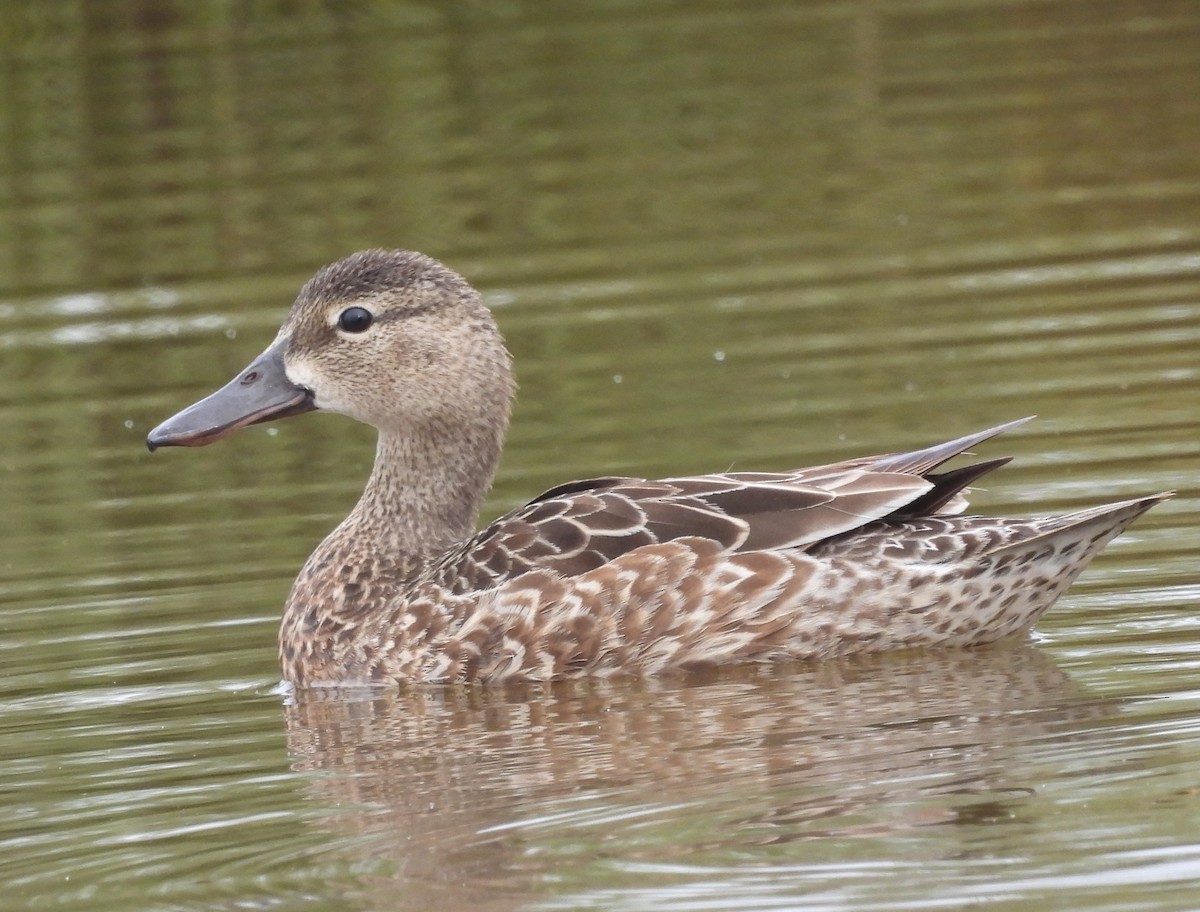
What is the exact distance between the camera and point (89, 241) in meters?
17.2

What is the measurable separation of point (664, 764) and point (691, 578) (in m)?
1.24

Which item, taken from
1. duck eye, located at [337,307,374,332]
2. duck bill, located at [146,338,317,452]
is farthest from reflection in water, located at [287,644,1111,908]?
duck eye, located at [337,307,374,332]

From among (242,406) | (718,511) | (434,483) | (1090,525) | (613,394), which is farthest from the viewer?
(613,394)

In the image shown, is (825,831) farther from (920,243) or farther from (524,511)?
(920,243)

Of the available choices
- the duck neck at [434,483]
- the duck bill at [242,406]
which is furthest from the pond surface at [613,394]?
the duck bill at [242,406]

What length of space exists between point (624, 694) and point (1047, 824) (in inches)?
90.3

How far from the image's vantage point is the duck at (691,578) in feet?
25.8

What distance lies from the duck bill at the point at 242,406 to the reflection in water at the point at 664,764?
1056 mm

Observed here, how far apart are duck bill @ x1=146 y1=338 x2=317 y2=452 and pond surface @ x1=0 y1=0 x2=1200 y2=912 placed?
0.75 meters

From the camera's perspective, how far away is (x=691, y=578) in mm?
7949

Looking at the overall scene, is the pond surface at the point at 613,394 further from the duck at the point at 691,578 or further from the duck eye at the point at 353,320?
the duck eye at the point at 353,320

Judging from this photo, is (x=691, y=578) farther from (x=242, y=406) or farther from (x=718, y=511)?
(x=242, y=406)

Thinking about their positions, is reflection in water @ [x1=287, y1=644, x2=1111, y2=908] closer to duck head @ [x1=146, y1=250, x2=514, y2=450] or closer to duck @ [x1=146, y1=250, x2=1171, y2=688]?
duck @ [x1=146, y1=250, x2=1171, y2=688]

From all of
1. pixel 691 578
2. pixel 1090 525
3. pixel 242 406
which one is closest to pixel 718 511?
pixel 691 578
